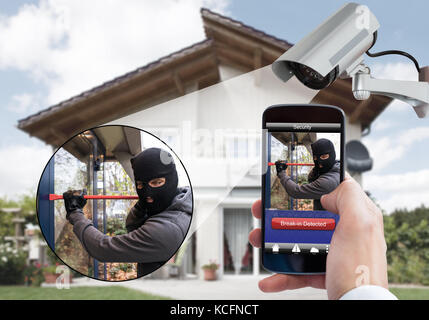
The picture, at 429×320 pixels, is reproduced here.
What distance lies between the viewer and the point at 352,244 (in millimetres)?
511

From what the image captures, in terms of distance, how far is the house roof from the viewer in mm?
627

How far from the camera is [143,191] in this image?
442mm

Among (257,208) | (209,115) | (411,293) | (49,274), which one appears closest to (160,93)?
(209,115)

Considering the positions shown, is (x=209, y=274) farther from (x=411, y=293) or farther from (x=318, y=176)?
(x=318, y=176)

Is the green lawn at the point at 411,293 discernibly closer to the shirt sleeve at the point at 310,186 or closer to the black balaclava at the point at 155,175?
the shirt sleeve at the point at 310,186

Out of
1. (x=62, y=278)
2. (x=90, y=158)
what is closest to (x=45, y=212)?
(x=90, y=158)

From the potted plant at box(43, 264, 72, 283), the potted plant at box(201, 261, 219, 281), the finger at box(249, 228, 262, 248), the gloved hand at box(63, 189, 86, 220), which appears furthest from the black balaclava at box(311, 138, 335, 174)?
the potted plant at box(43, 264, 72, 283)

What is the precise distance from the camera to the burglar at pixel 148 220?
446mm

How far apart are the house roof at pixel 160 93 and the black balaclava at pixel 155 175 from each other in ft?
0.37

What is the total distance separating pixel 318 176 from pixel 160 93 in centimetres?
37

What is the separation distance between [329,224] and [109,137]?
282mm

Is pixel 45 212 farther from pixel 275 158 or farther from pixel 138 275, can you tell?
pixel 275 158

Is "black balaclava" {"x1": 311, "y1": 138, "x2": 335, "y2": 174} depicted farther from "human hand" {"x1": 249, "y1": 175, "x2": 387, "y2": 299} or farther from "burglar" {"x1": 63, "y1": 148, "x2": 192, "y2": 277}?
"burglar" {"x1": 63, "y1": 148, "x2": 192, "y2": 277}

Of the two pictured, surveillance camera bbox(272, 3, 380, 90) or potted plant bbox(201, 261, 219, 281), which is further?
potted plant bbox(201, 261, 219, 281)
